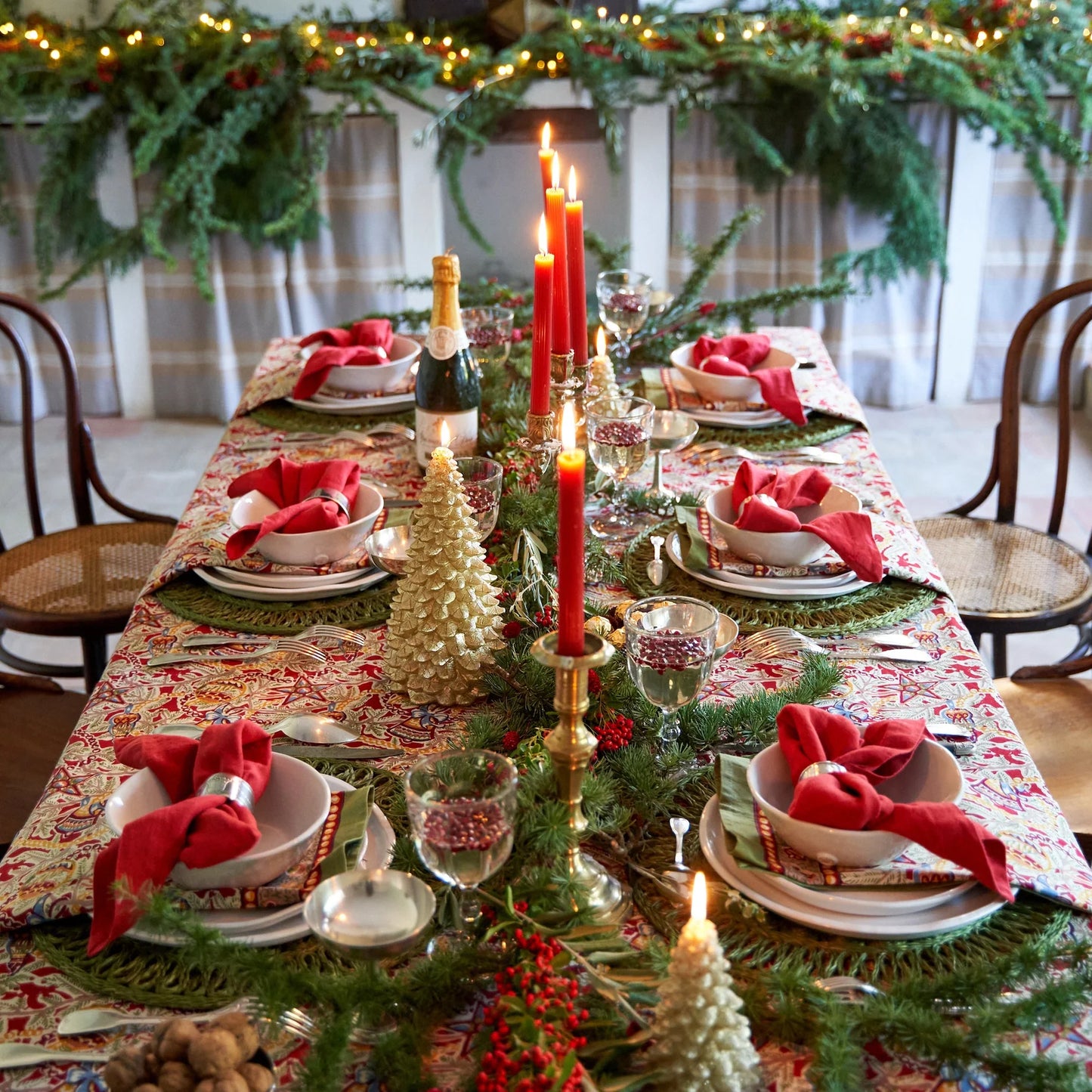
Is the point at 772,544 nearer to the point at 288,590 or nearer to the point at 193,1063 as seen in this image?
the point at 288,590

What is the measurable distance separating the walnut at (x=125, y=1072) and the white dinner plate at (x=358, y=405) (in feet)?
4.28

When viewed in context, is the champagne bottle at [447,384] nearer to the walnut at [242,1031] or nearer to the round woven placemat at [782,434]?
→ the round woven placemat at [782,434]

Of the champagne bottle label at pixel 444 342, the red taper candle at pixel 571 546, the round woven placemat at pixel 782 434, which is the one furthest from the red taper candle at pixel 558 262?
the red taper candle at pixel 571 546

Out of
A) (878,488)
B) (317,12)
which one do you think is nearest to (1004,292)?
(317,12)

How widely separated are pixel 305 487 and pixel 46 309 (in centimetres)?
270

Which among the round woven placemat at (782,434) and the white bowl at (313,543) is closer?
the white bowl at (313,543)

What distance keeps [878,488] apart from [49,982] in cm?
117

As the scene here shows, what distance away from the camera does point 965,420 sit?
3.97 metres

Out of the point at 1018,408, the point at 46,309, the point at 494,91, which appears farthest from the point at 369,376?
the point at 46,309

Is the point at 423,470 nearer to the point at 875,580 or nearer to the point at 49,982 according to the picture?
the point at 875,580

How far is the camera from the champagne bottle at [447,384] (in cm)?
157

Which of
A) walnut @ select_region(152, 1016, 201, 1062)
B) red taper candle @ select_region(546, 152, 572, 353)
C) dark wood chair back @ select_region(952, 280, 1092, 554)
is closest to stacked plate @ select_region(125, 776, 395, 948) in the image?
walnut @ select_region(152, 1016, 201, 1062)

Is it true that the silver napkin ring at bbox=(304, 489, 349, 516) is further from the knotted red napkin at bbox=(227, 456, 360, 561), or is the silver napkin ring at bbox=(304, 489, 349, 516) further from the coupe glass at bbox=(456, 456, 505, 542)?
the coupe glass at bbox=(456, 456, 505, 542)

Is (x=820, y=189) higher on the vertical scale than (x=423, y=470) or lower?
higher
